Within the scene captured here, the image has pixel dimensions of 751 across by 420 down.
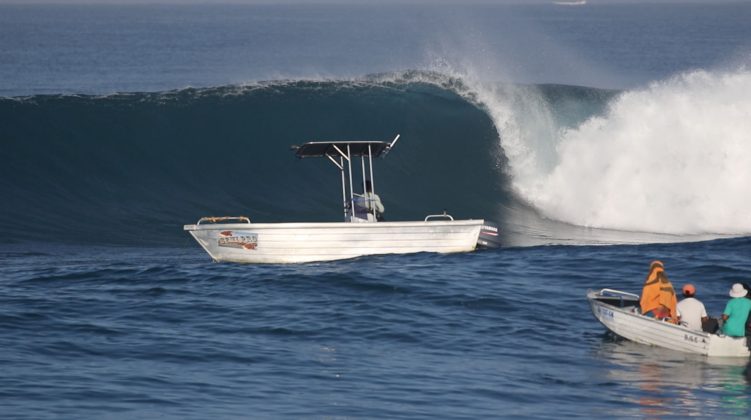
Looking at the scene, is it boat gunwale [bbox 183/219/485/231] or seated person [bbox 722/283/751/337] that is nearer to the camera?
seated person [bbox 722/283/751/337]

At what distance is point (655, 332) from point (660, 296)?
475 millimetres

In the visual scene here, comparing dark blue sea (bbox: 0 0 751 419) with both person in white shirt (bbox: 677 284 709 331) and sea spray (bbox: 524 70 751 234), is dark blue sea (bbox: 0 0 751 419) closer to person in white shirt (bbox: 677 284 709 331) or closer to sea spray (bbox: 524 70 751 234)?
sea spray (bbox: 524 70 751 234)

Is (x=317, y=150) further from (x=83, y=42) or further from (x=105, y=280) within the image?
(x=83, y=42)

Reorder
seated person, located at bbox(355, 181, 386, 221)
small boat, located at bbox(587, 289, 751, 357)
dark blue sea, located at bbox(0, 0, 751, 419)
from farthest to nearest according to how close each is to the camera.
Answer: seated person, located at bbox(355, 181, 386, 221), small boat, located at bbox(587, 289, 751, 357), dark blue sea, located at bbox(0, 0, 751, 419)

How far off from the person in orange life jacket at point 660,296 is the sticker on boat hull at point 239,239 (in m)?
6.73

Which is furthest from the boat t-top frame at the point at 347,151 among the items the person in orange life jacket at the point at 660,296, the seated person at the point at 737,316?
the seated person at the point at 737,316

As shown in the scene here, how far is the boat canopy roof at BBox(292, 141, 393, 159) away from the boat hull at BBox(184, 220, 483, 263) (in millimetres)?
1799

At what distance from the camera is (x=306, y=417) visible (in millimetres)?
12914

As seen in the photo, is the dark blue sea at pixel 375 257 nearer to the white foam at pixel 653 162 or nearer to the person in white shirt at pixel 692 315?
the white foam at pixel 653 162

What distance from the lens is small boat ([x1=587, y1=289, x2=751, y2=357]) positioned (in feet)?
51.4

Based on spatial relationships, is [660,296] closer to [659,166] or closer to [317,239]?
[317,239]

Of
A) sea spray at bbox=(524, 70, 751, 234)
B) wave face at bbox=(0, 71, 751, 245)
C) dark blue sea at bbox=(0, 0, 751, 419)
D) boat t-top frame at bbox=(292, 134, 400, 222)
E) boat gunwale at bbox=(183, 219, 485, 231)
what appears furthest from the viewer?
sea spray at bbox=(524, 70, 751, 234)

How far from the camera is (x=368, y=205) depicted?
21141 mm

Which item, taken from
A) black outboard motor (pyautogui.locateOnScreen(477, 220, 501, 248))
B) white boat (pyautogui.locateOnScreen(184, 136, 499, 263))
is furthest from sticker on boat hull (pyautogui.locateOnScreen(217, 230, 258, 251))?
black outboard motor (pyautogui.locateOnScreen(477, 220, 501, 248))
